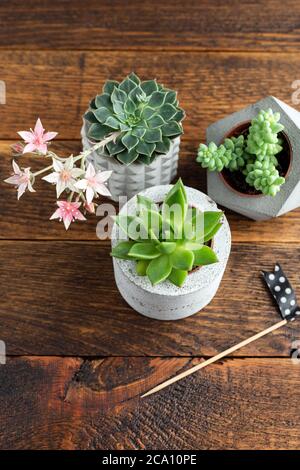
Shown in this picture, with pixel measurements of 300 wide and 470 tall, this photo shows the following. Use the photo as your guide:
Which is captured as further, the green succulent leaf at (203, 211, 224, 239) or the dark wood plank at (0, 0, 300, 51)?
the dark wood plank at (0, 0, 300, 51)

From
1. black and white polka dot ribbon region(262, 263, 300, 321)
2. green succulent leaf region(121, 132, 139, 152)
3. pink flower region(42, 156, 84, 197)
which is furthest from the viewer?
black and white polka dot ribbon region(262, 263, 300, 321)

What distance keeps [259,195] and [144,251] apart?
0.23 m

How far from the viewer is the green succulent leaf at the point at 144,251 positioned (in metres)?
0.87

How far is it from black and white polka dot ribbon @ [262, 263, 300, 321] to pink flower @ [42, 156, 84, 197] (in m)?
0.38

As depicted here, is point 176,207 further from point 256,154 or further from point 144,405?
point 144,405

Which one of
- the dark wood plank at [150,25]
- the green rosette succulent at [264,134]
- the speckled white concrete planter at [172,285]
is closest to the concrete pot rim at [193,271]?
the speckled white concrete planter at [172,285]

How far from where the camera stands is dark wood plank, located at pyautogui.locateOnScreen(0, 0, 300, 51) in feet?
3.84

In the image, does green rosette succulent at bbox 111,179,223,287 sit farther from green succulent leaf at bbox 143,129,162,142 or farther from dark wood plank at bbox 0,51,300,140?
dark wood plank at bbox 0,51,300,140

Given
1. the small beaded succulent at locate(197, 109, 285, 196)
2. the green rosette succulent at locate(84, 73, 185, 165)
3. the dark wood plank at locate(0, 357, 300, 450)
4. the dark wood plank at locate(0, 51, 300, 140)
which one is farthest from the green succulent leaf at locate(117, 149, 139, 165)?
the dark wood plank at locate(0, 357, 300, 450)

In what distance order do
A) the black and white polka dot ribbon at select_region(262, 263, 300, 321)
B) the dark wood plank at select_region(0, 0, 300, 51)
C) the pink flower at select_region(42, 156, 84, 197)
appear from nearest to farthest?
the pink flower at select_region(42, 156, 84, 197) < the black and white polka dot ribbon at select_region(262, 263, 300, 321) < the dark wood plank at select_region(0, 0, 300, 51)

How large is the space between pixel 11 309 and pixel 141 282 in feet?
0.81

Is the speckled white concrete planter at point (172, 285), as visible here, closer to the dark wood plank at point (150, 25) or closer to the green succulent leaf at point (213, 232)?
the green succulent leaf at point (213, 232)

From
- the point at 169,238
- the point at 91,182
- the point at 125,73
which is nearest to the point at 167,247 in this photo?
the point at 169,238
